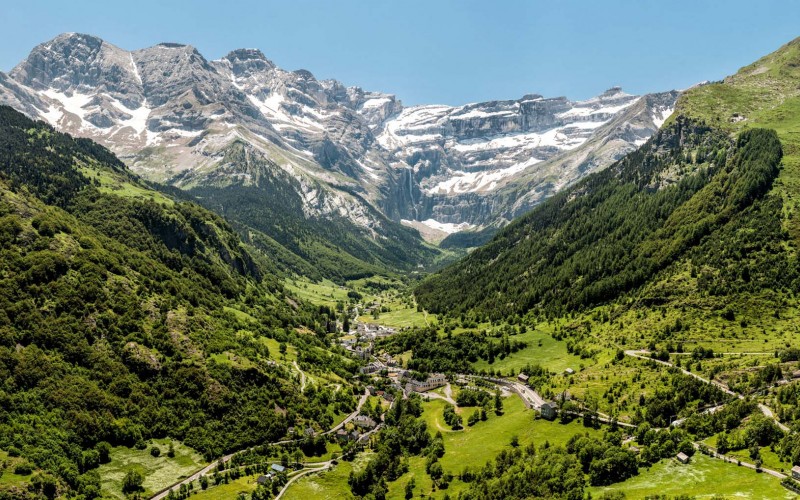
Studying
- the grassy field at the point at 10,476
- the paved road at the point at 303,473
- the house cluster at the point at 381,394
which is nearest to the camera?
the grassy field at the point at 10,476

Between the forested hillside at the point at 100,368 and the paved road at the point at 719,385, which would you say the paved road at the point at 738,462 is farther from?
the forested hillside at the point at 100,368

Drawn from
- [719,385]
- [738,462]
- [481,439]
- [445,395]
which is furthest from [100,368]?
[719,385]

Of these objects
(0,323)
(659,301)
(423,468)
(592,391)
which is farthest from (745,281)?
(0,323)

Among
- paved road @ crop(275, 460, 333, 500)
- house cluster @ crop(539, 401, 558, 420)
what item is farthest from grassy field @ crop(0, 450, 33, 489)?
house cluster @ crop(539, 401, 558, 420)

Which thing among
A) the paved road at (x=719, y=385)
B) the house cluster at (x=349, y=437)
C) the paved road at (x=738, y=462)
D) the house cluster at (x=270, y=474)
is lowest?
the house cluster at (x=349, y=437)

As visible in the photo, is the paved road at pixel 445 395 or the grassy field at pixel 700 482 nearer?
the grassy field at pixel 700 482

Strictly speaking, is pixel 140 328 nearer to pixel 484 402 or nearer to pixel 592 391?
pixel 484 402

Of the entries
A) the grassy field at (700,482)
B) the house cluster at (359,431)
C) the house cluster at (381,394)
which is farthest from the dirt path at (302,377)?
the grassy field at (700,482)

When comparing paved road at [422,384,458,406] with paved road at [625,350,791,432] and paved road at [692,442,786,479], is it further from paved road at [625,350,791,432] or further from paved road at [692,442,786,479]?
paved road at [692,442,786,479]
